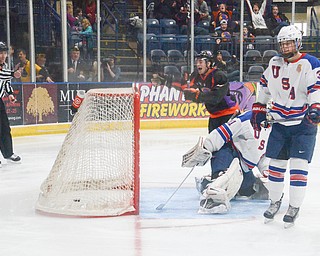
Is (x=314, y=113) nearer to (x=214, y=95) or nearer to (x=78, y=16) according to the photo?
(x=214, y=95)

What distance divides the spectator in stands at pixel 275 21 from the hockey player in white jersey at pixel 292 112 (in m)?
7.87

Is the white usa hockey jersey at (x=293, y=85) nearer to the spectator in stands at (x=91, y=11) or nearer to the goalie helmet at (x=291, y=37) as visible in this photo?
the goalie helmet at (x=291, y=37)

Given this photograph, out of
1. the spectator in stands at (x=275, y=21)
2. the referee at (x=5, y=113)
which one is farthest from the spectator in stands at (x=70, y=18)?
the referee at (x=5, y=113)

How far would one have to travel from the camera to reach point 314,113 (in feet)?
12.7

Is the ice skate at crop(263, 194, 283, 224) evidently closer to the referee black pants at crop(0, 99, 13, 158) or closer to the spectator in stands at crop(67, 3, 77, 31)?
the referee black pants at crop(0, 99, 13, 158)

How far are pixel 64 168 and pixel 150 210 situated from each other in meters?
0.64

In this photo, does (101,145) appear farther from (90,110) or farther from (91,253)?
(91,253)

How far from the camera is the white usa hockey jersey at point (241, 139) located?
15.4 feet

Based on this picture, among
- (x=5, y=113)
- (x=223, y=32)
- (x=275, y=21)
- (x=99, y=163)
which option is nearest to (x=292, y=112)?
(x=99, y=163)

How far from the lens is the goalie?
14.5 feet

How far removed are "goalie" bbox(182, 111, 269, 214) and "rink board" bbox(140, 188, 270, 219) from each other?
0.24ft

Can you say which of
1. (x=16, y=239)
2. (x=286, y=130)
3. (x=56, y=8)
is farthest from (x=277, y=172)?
(x=56, y=8)

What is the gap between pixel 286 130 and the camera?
4.13 metres

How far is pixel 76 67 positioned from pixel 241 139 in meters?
5.62
